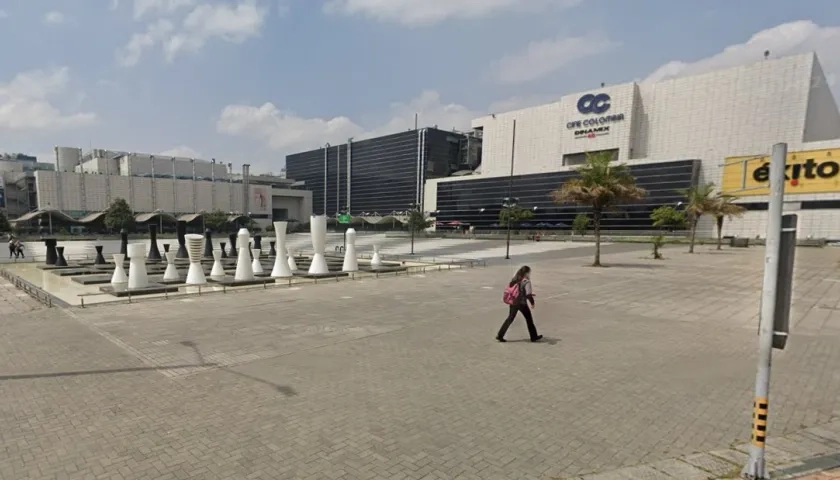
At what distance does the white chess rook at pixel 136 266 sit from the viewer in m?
15.4

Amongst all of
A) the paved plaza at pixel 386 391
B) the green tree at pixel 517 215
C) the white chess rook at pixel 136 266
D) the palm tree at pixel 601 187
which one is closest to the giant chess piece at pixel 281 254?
the white chess rook at pixel 136 266

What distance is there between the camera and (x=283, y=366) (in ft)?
21.7

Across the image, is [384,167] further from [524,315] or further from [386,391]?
[386,391]

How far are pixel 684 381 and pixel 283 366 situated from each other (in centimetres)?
597

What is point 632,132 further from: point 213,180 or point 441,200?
point 213,180

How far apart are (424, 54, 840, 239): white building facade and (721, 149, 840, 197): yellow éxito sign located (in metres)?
45.2

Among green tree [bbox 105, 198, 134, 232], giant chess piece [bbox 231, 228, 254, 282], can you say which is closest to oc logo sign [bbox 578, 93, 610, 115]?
giant chess piece [bbox 231, 228, 254, 282]

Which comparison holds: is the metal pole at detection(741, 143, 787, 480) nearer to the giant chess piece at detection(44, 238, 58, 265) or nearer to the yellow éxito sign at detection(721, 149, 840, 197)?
the yellow éxito sign at detection(721, 149, 840, 197)

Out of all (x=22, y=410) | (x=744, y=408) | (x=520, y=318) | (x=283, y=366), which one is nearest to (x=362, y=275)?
(x=520, y=318)

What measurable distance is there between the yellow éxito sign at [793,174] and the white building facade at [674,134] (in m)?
45.2

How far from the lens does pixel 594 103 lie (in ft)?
273

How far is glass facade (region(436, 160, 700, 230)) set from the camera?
221ft

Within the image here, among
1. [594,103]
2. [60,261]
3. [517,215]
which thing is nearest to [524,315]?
[60,261]

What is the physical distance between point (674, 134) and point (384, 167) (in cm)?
8123
